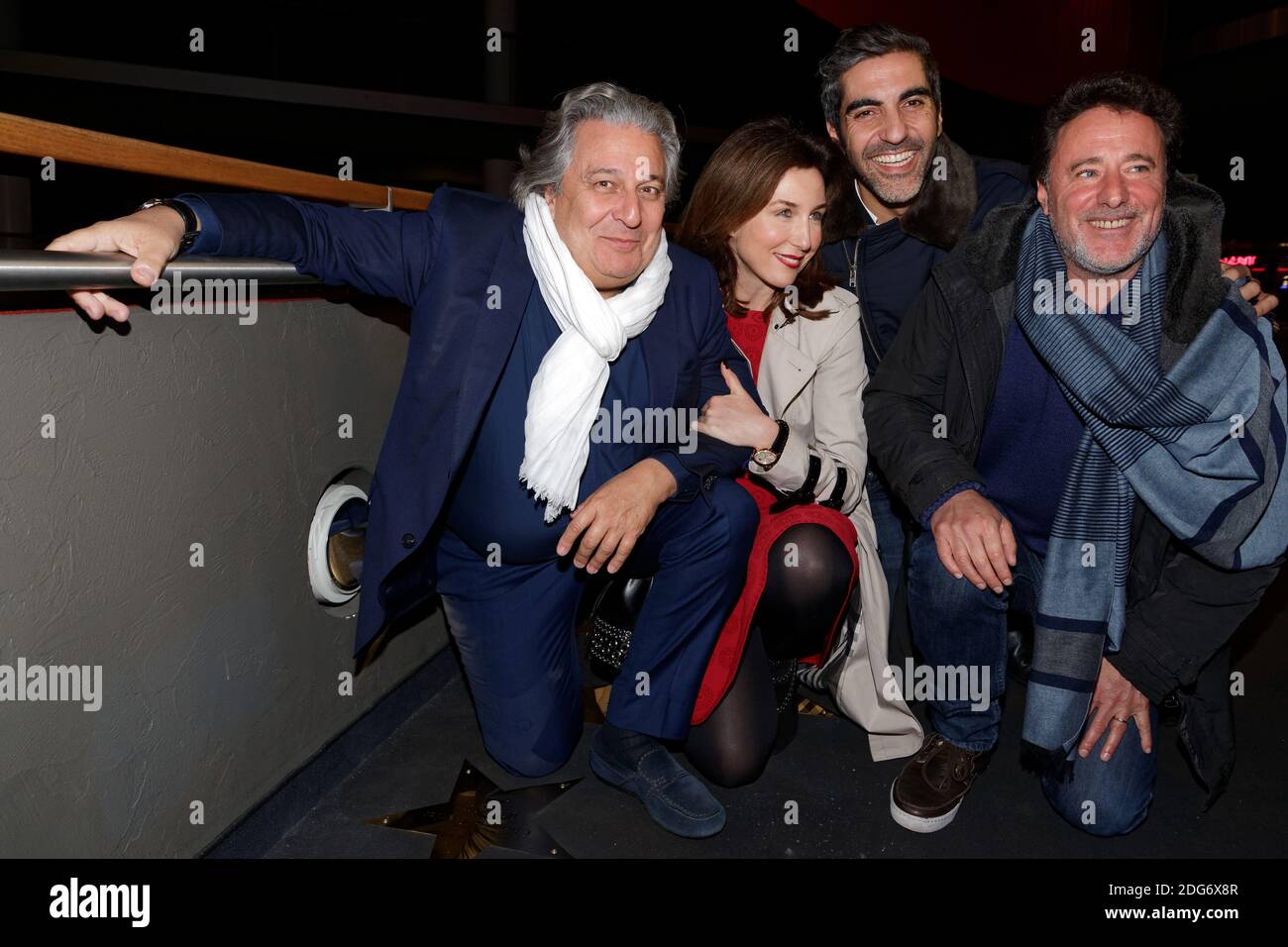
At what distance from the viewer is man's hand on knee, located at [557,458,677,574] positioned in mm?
1710

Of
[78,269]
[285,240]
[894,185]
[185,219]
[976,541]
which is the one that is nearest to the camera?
[78,269]

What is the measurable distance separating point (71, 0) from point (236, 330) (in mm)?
12558

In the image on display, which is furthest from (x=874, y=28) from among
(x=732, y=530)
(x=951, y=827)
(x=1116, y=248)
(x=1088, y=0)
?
(x=1088, y=0)

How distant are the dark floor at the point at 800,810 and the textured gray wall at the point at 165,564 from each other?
13 centimetres

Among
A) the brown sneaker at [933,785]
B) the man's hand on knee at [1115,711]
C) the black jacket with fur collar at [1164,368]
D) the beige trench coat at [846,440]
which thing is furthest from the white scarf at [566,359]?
the man's hand on knee at [1115,711]

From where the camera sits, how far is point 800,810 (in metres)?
1.89

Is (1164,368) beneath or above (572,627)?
above

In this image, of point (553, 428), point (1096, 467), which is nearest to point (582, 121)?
point (553, 428)

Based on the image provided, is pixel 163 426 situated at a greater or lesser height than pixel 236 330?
lesser

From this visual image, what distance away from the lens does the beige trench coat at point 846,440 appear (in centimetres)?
207

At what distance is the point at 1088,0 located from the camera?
35.7 ft

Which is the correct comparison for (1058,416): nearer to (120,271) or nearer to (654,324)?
(654,324)

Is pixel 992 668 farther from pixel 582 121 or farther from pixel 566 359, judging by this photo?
pixel 582 121

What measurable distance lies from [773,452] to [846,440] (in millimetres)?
254
